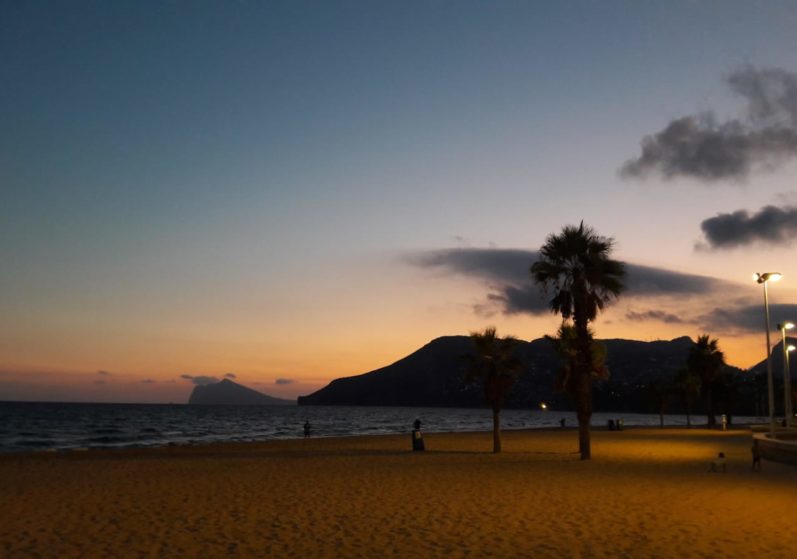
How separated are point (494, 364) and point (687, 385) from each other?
5028 cm

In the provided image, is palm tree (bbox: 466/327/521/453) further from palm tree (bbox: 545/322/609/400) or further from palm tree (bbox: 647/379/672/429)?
palm tree (bbox: 647/379/672/429)

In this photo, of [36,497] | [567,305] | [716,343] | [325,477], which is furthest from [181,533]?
[716,343]

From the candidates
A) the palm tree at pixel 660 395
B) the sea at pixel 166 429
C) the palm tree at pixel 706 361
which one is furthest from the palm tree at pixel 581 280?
the palm tree at pixel 660 395

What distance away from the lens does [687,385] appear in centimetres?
7419

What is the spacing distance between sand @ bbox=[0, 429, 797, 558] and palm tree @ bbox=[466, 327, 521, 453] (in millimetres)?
3969

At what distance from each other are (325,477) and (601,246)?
13.9m

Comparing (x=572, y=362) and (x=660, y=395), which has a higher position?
(x=572, y=362)

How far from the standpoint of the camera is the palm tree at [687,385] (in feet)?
241

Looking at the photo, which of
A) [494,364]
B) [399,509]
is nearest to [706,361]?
[494,364]

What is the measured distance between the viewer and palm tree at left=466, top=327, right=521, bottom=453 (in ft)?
105

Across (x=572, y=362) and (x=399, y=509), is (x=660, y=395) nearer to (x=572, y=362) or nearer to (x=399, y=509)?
(x=572, y=362)

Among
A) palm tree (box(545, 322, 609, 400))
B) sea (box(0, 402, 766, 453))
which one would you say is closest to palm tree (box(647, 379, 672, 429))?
sea (box(0, 402, 766, 453))

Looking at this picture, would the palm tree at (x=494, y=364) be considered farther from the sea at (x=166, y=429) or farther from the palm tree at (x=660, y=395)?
the palm tree at (x=660, y=395)

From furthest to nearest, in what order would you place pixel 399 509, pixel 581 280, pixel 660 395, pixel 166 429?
pixel 166 429
pixel 660 395
pixel 581 280
pixel 399 509
